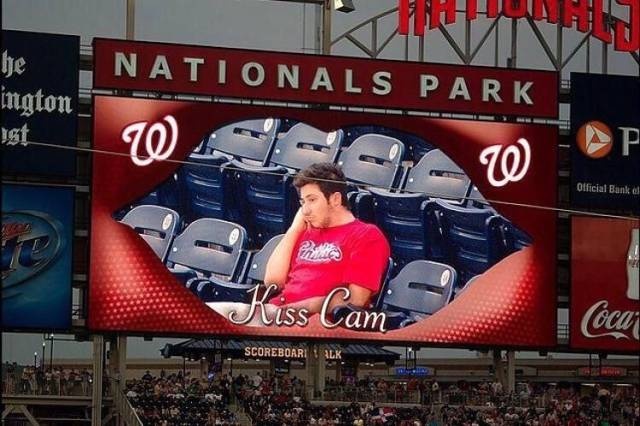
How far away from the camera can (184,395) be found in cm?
2578

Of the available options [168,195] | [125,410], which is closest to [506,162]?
[168,195]

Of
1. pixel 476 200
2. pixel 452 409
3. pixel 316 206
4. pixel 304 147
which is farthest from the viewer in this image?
pixel 452 409

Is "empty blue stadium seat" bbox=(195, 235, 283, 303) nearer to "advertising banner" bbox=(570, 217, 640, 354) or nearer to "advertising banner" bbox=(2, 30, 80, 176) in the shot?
"advertising banner" bbox=(2, 30, 80, 176)

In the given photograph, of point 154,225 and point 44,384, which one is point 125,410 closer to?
point 44,384

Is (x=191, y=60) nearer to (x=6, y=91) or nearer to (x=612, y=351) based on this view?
(x=6, y=91)

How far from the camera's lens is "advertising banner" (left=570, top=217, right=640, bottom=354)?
87.9ft

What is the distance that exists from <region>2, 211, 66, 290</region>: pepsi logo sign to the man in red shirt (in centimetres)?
391

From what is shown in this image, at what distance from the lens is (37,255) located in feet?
80.3

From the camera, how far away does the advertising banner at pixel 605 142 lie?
27125 mm

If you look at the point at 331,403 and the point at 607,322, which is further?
the point at 607,322

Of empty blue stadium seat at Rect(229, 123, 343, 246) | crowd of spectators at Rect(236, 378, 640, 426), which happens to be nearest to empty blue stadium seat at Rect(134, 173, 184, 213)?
empty blue stadium seat at Rect(229, 123, 343, 246)

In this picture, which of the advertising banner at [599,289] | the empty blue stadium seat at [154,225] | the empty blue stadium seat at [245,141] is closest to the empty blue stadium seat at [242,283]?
the empty blue stadium seat at [154,225]

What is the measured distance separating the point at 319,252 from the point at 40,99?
19.0 feet

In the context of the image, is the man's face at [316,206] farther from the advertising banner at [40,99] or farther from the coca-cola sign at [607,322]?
the coca-cola sign at [607,322]
